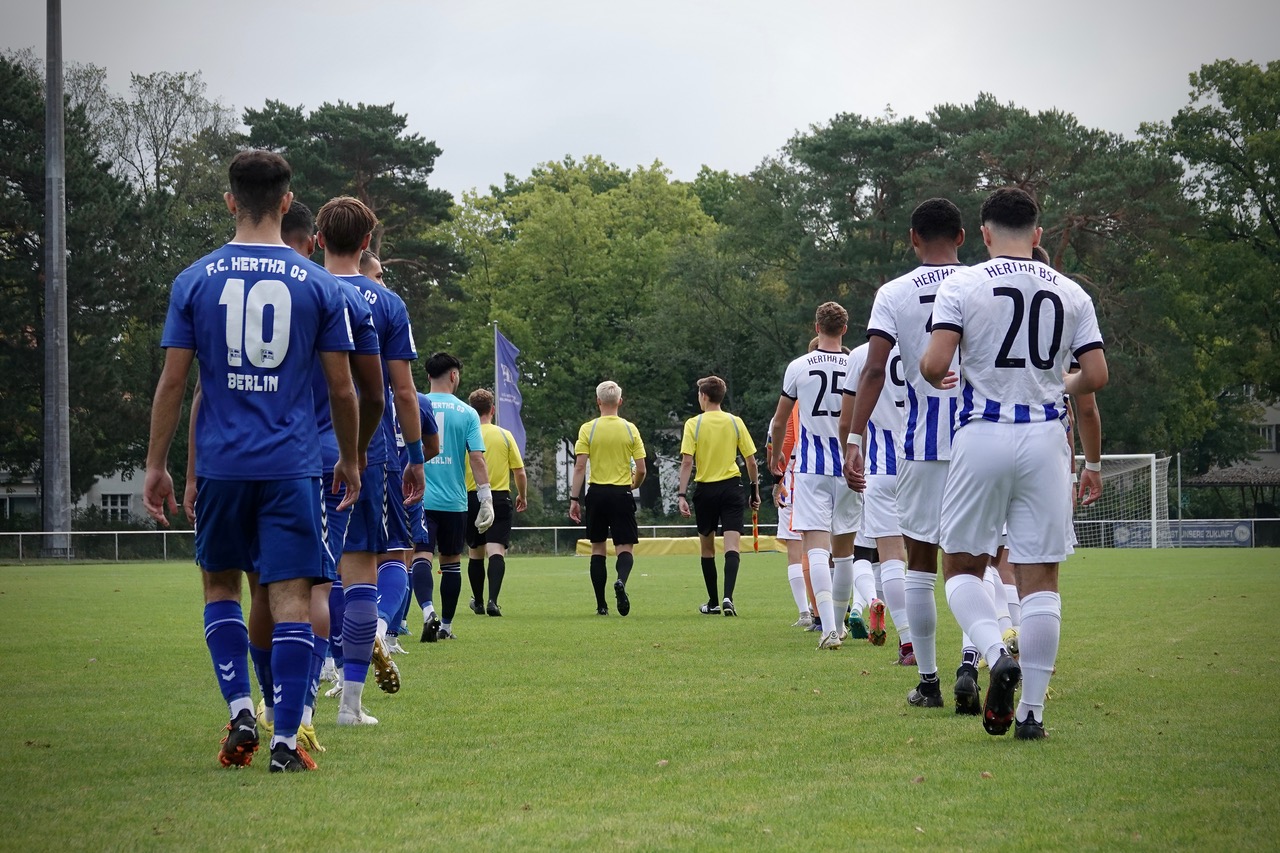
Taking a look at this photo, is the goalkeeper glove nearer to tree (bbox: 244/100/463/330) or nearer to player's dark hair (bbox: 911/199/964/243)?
player's dark hair (bbox: 911/199/964/243)

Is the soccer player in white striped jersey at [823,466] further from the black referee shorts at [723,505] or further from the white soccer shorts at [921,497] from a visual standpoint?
the black referee shorts at [723,505]

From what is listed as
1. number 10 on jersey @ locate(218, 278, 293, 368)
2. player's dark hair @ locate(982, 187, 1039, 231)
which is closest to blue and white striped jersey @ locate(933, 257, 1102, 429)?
player's dark hair @ locate(982, 187, 1039, 231)

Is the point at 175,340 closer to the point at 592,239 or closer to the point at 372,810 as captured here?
the point at 372,810

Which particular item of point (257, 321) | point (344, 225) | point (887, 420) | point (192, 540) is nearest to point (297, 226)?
point (344, 225)

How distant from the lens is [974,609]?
6410 mm

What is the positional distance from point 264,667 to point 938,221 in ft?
13.6

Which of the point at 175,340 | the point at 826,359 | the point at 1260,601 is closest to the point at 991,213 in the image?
the point at 175,340

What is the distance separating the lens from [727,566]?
1505cm

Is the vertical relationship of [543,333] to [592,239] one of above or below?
below

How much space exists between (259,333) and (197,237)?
53.7m

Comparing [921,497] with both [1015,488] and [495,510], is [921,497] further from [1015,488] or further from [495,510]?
[495,510]

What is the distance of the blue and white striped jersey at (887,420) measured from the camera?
29.1 ft

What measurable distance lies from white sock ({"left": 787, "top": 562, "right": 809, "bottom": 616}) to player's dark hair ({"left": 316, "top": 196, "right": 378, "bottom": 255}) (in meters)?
6.75

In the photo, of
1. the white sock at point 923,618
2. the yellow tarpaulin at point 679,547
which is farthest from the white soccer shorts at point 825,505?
the yellow tarpaulin at point 679,547
